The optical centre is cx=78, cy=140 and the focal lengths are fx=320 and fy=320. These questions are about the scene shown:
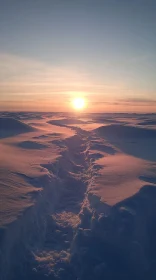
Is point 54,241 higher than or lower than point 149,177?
lower

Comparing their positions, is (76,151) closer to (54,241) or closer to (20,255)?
(54,241)

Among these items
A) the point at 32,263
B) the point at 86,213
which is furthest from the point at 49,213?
the point at 32,263

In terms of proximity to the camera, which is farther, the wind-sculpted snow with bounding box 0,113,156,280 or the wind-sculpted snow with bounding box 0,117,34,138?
the wind-sculpted snow with bounding box 0,117,34,138

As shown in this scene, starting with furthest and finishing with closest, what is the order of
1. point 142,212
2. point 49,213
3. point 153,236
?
point 49,213
point 142,212
point 153,236

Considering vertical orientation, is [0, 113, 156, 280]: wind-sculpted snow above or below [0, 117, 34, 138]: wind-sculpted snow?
below

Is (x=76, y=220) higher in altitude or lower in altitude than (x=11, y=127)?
lower

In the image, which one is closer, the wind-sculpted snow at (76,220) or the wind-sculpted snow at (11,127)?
the wind-sculpted snow at (76,220)

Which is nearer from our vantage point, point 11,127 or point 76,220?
point 76,220

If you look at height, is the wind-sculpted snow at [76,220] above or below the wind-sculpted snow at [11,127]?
below
